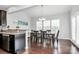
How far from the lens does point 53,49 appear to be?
242 cm

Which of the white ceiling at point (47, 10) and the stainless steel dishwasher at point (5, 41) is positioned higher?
the white ceiling at point (47, 10)

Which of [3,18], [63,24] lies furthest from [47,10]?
[3,18]

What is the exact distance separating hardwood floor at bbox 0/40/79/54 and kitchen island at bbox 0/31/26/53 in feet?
0.63

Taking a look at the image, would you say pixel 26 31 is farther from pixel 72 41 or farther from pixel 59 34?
pixel 72 41

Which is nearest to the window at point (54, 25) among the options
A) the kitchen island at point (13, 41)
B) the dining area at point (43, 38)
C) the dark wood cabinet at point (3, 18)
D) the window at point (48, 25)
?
the window at point (48, 25)

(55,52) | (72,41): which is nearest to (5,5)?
(55,52)

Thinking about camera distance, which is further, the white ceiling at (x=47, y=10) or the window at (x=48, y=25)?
the window at (x=48, y=25)

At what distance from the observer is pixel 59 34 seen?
8.07ft

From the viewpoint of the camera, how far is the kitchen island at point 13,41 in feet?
8.20

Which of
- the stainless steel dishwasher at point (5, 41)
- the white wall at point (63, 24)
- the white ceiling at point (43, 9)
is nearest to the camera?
the white ceiling at point (43, 9)

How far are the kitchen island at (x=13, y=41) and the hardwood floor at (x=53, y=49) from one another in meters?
0.19

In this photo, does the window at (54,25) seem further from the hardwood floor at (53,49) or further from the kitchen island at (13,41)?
the kitchen island at (13,41)
